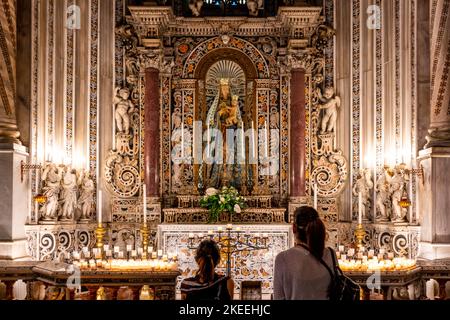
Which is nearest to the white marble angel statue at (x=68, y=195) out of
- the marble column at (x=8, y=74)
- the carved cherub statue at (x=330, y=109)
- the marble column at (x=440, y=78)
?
the marble column at (x=8, y=74)

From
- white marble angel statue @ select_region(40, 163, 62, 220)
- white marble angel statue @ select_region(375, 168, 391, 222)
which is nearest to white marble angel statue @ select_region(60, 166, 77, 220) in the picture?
white marble angel statue @ select_region(40, 163, 62, 220)

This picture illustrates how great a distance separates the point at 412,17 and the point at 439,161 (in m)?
2.93

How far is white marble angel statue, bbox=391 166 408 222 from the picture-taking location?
40.5 ft

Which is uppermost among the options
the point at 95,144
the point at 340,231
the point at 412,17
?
the point at 412,17

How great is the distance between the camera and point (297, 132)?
15.1 m

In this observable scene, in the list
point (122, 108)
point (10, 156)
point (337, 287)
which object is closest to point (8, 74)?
point (10, 156)

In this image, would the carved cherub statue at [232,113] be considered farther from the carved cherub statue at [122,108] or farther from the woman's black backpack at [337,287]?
the woman's black backpack at [337,287]

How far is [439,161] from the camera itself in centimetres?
1088

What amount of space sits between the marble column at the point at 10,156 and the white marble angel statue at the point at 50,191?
79 centimetres

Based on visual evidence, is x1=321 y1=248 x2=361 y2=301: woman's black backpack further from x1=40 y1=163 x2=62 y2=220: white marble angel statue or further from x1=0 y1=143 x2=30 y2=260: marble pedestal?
x1=40 y1=163 x2=62 y2=220: white marble angel statue

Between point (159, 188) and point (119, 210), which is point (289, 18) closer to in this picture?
point (159, 188)

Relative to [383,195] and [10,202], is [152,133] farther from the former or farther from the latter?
[383,195]

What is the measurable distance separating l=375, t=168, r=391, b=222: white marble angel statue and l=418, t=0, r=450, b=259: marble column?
1.65 m
